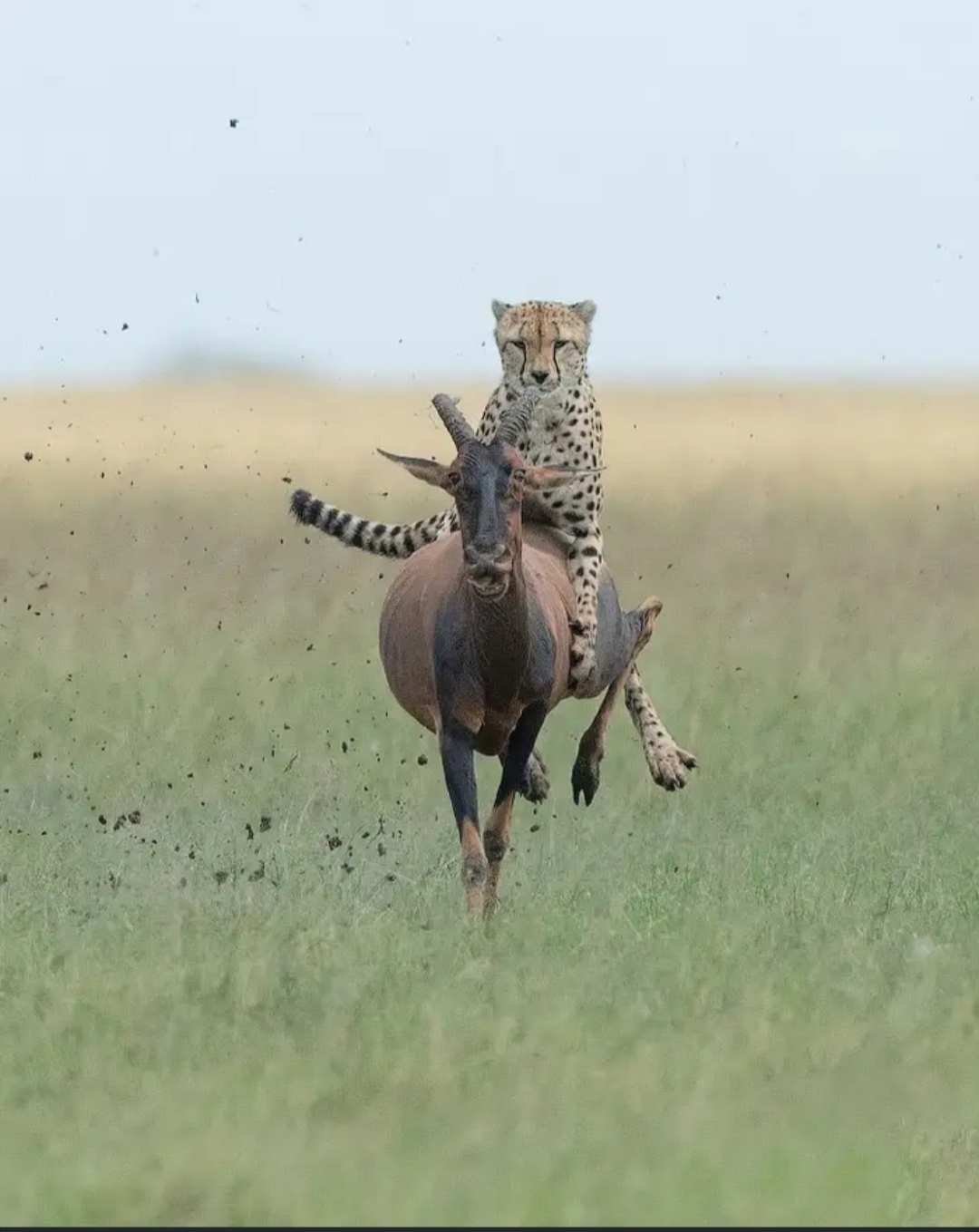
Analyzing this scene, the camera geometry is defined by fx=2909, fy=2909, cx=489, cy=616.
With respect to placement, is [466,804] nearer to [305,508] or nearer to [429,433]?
[305,508]

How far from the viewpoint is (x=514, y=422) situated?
10.2m

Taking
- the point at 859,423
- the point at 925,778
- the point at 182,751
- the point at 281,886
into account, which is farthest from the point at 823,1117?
the point at 859,423

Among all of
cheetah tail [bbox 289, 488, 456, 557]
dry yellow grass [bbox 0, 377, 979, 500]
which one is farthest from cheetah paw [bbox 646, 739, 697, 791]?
dry yellow grass [bbox 0, 377, 979, 500]

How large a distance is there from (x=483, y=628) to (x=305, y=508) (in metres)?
2.63

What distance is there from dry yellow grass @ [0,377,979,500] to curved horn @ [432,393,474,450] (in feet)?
54.9

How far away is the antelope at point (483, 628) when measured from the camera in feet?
31.5

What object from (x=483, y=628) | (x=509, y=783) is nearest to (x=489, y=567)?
(x=483, y=628)

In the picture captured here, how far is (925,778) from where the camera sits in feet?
44.8

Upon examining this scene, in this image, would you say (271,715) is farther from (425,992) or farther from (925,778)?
(425,992)

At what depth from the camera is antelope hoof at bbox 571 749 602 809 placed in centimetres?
1216

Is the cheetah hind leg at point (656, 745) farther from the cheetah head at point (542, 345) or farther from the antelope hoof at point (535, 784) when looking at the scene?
the cheetah head at point (542, 345)

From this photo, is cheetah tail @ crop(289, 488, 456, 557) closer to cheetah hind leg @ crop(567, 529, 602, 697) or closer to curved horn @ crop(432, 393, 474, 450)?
cheetah hind leg @ crop(567, 529, 602, 697)

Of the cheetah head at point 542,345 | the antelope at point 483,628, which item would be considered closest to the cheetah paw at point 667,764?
the antelope at point 483,628

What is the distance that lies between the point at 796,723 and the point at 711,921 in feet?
20.3
